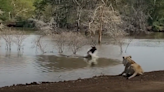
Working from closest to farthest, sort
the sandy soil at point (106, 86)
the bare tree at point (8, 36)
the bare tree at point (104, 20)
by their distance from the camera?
the sandy soil at point (106, 86) → the bare tree at point (8, 36) → the bare tree at point (104, 20)

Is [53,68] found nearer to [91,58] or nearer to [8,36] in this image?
[91,58]

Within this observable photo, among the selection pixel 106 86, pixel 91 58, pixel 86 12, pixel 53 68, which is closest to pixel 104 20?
pixel 86 12

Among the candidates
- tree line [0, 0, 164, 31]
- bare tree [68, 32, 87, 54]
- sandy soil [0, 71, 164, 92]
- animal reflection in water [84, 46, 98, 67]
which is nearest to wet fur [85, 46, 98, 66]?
animal reflection in water [84, 46, 98, 67]

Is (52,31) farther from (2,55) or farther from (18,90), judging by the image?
(18,90)

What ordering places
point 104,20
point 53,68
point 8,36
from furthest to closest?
point 104,20
point 8,36
point 53,68

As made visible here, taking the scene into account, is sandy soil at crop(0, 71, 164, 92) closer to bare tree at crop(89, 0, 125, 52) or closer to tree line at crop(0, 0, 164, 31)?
tree line at crop(0, 0, 164, 31)

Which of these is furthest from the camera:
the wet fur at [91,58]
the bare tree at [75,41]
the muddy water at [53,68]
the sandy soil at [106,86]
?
the bare tree at [75,41]

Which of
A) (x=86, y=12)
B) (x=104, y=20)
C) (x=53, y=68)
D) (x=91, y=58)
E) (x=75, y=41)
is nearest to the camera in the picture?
(x=53, y=68)

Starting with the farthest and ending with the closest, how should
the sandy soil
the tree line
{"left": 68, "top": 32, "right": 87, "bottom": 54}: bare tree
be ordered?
the tree line, {"left": 68, "top": 32, "right": 87, "bottom": 54}: bare tree, the sandy soil

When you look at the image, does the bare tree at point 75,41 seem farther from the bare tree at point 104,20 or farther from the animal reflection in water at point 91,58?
the bare tree at point 104,20

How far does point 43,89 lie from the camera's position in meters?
9.79

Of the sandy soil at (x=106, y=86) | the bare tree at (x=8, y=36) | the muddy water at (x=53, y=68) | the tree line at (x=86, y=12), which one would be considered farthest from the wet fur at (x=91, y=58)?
the sandy soil at (x=106, y=86)

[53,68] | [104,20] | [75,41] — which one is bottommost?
[53,68]

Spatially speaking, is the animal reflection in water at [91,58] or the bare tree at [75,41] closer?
the animal reflection in water at [91,58]
